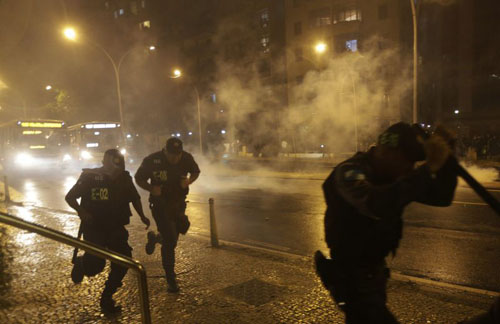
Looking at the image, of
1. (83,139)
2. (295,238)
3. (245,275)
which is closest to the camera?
(245,275)

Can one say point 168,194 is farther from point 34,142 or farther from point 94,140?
point 34,142

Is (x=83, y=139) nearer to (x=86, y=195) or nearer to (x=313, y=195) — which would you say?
(x=313, y=195)

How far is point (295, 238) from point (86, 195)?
3.43 metres

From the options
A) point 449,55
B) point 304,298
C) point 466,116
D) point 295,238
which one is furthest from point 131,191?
point 449,55

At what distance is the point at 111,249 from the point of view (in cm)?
351

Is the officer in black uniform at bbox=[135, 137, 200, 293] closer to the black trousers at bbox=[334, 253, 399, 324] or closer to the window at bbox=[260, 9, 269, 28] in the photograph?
the black trousers at bbox=[334, 253, 399, 324]

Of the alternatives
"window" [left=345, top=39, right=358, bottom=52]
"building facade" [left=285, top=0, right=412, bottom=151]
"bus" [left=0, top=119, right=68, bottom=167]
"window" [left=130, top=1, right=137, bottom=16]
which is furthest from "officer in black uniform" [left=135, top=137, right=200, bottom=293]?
"window" [left=130, top=1, right=137, bottom=16]

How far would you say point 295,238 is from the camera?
6.05 metres

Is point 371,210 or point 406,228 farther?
point 406,228

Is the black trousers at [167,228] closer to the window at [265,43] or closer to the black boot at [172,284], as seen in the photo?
the black boot at [172,284]

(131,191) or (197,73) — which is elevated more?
(197,73)

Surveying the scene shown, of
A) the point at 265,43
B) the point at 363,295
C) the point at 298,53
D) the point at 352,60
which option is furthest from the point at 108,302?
the point at 265,43

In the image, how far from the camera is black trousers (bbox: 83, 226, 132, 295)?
3430 mm

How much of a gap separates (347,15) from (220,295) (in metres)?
33.8
